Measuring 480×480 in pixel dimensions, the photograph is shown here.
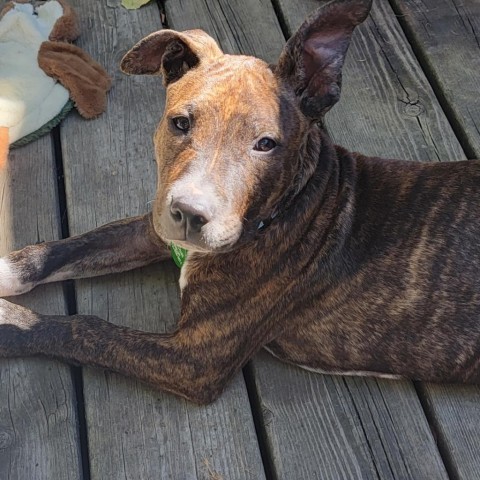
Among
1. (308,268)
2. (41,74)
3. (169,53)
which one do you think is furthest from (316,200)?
(41,74)

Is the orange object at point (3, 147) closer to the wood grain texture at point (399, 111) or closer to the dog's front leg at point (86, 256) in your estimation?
the dog's front leg at point (86, 256)

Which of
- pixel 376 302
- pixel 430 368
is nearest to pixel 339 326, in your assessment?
pixel 376 302

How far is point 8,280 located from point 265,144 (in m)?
1.42

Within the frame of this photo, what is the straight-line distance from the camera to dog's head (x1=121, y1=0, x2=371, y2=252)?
10.2ft

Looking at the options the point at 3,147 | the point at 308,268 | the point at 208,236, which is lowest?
the point at 308,268

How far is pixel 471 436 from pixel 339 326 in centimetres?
71

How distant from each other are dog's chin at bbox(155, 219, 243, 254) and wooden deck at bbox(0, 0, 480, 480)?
2.77 feet

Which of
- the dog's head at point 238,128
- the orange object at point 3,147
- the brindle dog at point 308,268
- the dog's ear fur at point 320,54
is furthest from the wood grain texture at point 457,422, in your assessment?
the orange object at point 3,147

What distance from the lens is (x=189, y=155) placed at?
3176mm

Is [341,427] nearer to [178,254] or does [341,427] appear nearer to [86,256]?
[178,254]

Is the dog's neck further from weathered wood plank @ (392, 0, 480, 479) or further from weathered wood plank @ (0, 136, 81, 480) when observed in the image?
weathered wood plank @ (392, 0, 480, 479)

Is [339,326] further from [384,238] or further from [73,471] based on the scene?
[73,471]

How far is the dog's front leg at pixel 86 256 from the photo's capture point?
396cm

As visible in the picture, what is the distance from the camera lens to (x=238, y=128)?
3205 millimetres
